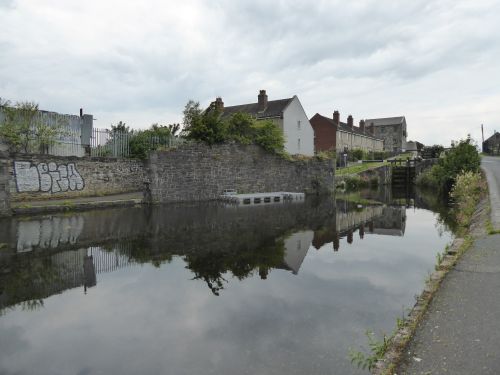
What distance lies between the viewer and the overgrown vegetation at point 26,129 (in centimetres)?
1803

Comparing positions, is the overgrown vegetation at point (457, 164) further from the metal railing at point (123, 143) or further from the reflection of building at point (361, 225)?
the metal railing at point (123, 143)

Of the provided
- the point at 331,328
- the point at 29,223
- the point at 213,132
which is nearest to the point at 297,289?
the point at 331,328

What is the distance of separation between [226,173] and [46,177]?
9.60 meters

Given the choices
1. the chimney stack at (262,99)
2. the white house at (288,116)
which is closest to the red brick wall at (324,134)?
the white house at (288,116)

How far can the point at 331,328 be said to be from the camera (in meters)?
4.62

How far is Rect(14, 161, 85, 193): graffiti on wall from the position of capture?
16781 millimetres

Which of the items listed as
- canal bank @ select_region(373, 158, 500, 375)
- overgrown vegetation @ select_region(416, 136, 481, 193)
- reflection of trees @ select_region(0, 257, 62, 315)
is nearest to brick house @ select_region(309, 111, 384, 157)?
overgrown vegetation @ select_region(416, 136, 481, 193)

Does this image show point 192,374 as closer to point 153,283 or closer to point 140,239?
point 153,283

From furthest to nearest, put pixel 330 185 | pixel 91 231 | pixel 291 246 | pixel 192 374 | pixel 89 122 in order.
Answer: pixel 330 185, pixel 89 122, pixel 91 231, pixel 291 246, pixel 192 374

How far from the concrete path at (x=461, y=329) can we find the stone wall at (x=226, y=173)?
15.5m

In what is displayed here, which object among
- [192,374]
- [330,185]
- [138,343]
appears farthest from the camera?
[330,185]

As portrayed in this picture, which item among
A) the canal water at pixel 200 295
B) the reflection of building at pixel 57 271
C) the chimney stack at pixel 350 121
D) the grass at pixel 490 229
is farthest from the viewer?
the chimney stack at pixel 350 121

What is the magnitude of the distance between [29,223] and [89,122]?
978 cm

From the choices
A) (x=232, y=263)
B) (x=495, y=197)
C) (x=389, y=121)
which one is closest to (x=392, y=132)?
(x=389, y=121)
